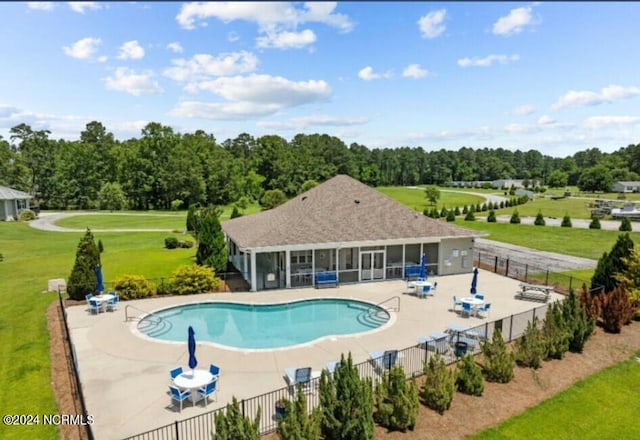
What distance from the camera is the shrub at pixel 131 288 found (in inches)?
835

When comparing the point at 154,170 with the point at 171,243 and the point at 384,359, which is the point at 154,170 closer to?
the point at 171,243

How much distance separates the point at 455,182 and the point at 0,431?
145 m

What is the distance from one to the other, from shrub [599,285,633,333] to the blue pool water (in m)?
8.81

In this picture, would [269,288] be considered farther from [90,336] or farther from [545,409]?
[545,409]

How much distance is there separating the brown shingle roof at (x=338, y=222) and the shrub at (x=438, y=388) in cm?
1248

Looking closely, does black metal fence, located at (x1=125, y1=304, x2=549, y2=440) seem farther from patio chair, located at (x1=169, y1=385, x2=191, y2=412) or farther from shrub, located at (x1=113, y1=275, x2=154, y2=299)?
shrub, located at (x1=113, y1=275, x2=154, y2=299)

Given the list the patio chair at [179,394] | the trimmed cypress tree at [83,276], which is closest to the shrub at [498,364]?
the patio chair at [179,394]

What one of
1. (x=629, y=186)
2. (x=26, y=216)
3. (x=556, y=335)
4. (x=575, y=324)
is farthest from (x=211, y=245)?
(x=629, y=186)

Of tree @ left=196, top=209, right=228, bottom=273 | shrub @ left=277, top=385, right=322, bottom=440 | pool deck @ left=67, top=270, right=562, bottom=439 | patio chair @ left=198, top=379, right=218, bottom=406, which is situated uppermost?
tree @ left=196, top=209, right=228, bottom=273

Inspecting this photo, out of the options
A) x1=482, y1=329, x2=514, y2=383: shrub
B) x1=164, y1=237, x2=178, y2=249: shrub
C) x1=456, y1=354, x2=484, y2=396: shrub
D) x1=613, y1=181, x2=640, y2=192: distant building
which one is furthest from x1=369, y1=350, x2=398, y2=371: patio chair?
x1=613, y1=181, x2=640, y2=192: distant building

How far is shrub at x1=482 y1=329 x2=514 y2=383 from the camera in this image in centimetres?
1278

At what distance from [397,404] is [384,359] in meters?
2.90

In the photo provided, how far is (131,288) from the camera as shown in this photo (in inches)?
840

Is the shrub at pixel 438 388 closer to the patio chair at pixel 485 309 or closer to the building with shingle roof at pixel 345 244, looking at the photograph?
the patio chair at pixel 485 309
